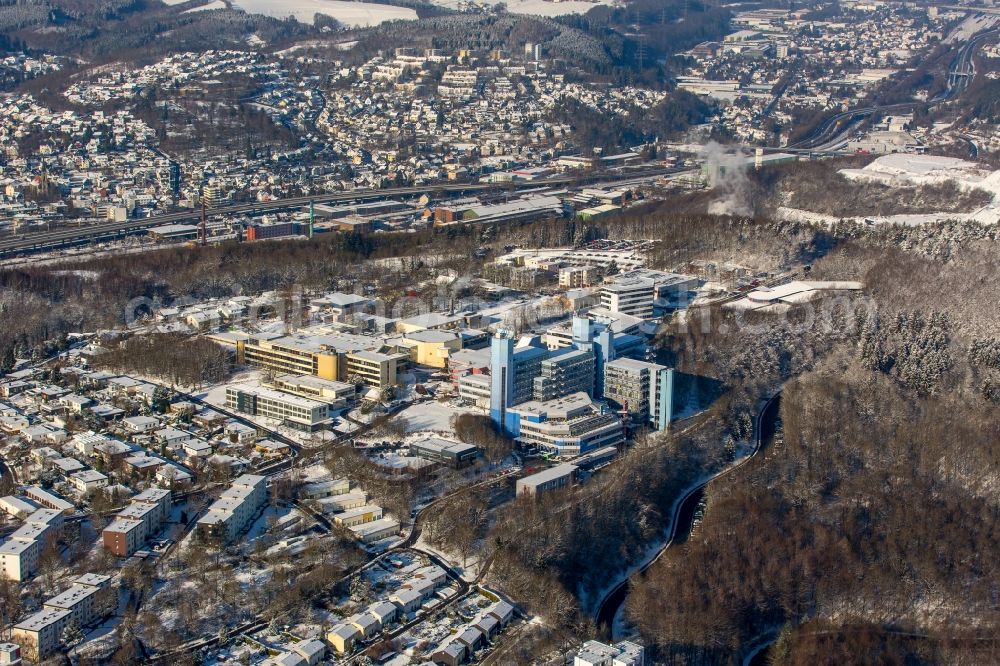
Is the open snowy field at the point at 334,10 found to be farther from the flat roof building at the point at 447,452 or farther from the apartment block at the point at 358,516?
the apartment block at the point at 358,516

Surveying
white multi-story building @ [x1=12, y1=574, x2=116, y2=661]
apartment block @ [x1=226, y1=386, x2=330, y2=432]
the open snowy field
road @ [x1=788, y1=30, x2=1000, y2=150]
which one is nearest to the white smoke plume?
road @ [x1=788, y1=30, x2=1000, y2=150]

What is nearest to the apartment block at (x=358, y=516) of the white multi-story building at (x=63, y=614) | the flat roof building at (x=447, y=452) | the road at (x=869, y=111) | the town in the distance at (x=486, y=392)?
the town in the distance at (x=486, y=392)

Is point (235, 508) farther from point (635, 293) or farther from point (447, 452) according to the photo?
point (635, 293)

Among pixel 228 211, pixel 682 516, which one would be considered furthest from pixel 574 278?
pixel 228 211

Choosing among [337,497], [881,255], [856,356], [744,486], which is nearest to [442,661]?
[337,497]

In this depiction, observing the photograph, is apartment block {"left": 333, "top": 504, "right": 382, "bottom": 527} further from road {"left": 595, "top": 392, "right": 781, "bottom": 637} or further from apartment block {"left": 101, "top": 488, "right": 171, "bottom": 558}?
road {"left": 595, "top": 392, "right": 781, "bottom": 637}
